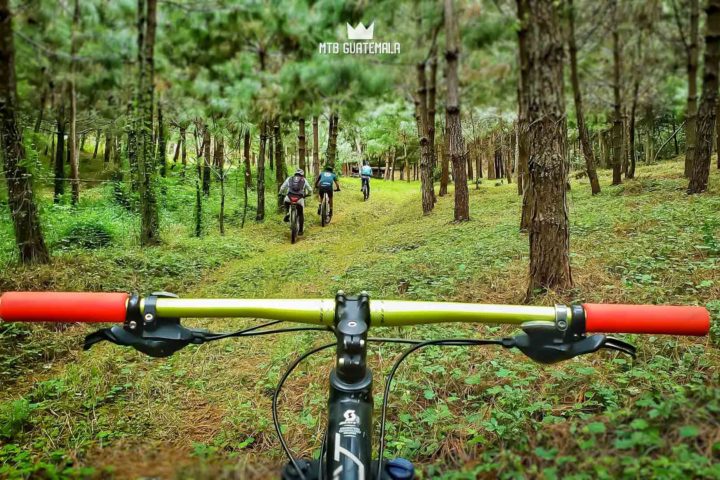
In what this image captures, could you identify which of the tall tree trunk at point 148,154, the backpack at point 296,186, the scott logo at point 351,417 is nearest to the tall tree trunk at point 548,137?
the scott logo at point 351,417

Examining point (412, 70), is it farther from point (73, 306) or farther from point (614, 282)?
point (73, 306)

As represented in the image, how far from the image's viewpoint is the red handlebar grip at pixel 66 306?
4.40 feet

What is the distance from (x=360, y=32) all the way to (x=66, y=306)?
54.3 ft

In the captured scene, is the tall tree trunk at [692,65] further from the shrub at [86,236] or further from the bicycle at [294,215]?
the shrub at [86,236]

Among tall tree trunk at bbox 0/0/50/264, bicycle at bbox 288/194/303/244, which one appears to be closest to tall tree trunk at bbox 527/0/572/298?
tall tree trunk at bbox 0/0/50/264

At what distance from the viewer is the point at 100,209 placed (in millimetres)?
13875

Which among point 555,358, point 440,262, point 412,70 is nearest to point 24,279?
point 440,262

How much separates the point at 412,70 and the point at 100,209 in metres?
12.2

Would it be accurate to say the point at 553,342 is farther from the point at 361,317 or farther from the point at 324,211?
the point at 324,211

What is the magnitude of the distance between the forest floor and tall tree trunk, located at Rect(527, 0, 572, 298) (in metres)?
0.55

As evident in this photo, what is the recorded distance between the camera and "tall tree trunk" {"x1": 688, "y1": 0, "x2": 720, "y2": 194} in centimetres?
1016

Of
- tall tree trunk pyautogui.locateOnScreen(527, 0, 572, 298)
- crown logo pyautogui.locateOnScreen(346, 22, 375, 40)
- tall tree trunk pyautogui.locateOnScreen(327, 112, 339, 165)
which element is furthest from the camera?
tall tree trunk pyautogui.locateOnScreen(327, 112, 339, 165)

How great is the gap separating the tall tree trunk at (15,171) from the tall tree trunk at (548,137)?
6.63 metres

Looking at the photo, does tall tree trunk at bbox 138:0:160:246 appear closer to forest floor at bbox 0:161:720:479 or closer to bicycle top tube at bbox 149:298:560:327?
forest floor at bbox 0:161:720:479
